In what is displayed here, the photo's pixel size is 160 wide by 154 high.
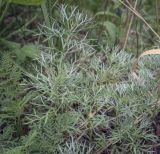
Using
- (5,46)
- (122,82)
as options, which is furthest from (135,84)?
(5,46)

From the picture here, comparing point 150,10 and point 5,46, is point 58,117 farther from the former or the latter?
point 150,10

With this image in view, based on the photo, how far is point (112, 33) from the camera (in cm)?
171

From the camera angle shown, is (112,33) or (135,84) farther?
(112,33)

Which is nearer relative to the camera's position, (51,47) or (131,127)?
(131,127)

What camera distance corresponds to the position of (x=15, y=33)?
1.87m

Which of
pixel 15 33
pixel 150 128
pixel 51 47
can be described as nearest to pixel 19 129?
pixel 51 47

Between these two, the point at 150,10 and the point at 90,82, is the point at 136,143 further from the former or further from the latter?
the point at 150,10

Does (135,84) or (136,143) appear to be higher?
(135,84)

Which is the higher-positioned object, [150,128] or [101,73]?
[101,73]

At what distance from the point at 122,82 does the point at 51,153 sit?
0.92 ft

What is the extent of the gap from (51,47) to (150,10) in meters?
1.13

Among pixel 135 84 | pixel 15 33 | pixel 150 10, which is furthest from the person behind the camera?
pixel 150 10

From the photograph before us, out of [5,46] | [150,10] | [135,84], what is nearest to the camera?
[135,84]

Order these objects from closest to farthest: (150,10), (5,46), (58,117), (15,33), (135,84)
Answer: (58,117)
(135,84)
(5,46)
(15,33)
(150,10)
